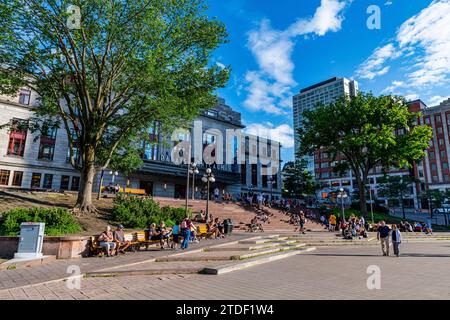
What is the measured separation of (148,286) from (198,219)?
1526 centimetres

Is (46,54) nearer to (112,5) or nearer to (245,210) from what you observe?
(112,5)

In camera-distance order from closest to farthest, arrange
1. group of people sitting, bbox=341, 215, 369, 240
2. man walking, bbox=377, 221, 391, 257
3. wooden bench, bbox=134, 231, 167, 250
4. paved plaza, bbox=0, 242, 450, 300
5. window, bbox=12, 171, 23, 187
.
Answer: paved plaza, bbox=0, 242, 450, 300, man walking, bbox=377, 221, 391, 257, wooden bench, bbox=134, 231, 167, 250, group of people sitting, bbox=341, 215, 369, 240, window, bbox=12, 171, 23, 187

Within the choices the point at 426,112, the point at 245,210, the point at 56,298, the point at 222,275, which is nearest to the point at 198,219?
the point at 245,210

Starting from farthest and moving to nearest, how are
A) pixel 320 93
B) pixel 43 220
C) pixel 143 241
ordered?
1. pixel 320 93
2. pixel 143 241
3. pixel 43 220

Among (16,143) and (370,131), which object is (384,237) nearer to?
(370,131)

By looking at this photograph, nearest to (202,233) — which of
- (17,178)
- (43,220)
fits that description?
(43,220)

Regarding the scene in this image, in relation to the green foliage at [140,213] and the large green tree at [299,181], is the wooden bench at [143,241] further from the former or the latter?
the large green tree at [299,181]

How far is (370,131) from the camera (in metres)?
32.2

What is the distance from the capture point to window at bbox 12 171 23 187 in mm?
34544

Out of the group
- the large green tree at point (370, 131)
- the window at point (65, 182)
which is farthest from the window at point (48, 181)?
the large green tree at point (370, 131)

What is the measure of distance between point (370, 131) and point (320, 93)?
117 metres

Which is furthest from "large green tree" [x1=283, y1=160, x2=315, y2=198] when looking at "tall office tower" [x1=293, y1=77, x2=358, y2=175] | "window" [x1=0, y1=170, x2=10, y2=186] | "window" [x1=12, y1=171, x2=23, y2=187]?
"window" [x1=0, y1=170, x2=10, y2=186]

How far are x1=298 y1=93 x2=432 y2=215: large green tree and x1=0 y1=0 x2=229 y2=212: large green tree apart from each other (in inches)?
811

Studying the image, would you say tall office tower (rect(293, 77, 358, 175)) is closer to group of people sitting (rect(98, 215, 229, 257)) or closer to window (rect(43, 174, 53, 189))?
window (rect(43, 174, 53, 189))
